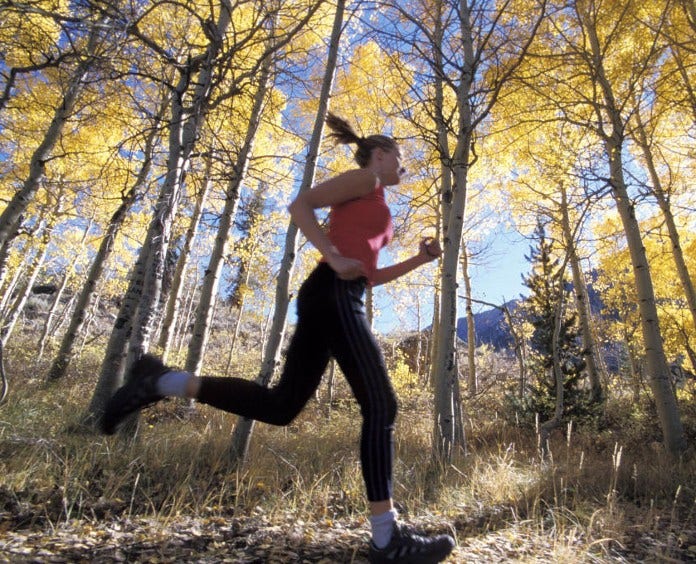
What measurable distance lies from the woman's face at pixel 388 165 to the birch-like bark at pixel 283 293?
6.78ft

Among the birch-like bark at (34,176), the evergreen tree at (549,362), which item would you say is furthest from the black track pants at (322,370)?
the evergreen tree at (549,362)

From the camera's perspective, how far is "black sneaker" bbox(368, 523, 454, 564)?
1462 millimetres

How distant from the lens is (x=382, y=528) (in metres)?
1.50

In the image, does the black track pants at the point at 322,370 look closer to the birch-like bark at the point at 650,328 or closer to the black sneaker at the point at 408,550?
the black sneaker at the point at 408,550

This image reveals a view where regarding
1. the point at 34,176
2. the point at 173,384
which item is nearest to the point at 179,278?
the point at 34,176

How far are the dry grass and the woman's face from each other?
5.84ft

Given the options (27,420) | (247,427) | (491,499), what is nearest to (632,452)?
(491,499)

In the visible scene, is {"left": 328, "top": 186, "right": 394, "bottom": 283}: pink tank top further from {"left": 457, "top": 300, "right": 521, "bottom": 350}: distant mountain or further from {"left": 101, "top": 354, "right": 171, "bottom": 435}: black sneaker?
{"left": 457, "top": 300, "right": 521, "bottom": 350}: distant mountain

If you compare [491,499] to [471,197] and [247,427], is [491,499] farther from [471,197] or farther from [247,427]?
[471,197]

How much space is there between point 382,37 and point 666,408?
5.72 metres

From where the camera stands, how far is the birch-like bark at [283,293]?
3621mm

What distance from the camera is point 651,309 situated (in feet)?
18.9

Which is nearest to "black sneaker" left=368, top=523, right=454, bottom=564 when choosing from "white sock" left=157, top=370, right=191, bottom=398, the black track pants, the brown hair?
the black track pants

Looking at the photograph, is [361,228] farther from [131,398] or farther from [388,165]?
[131,398]
